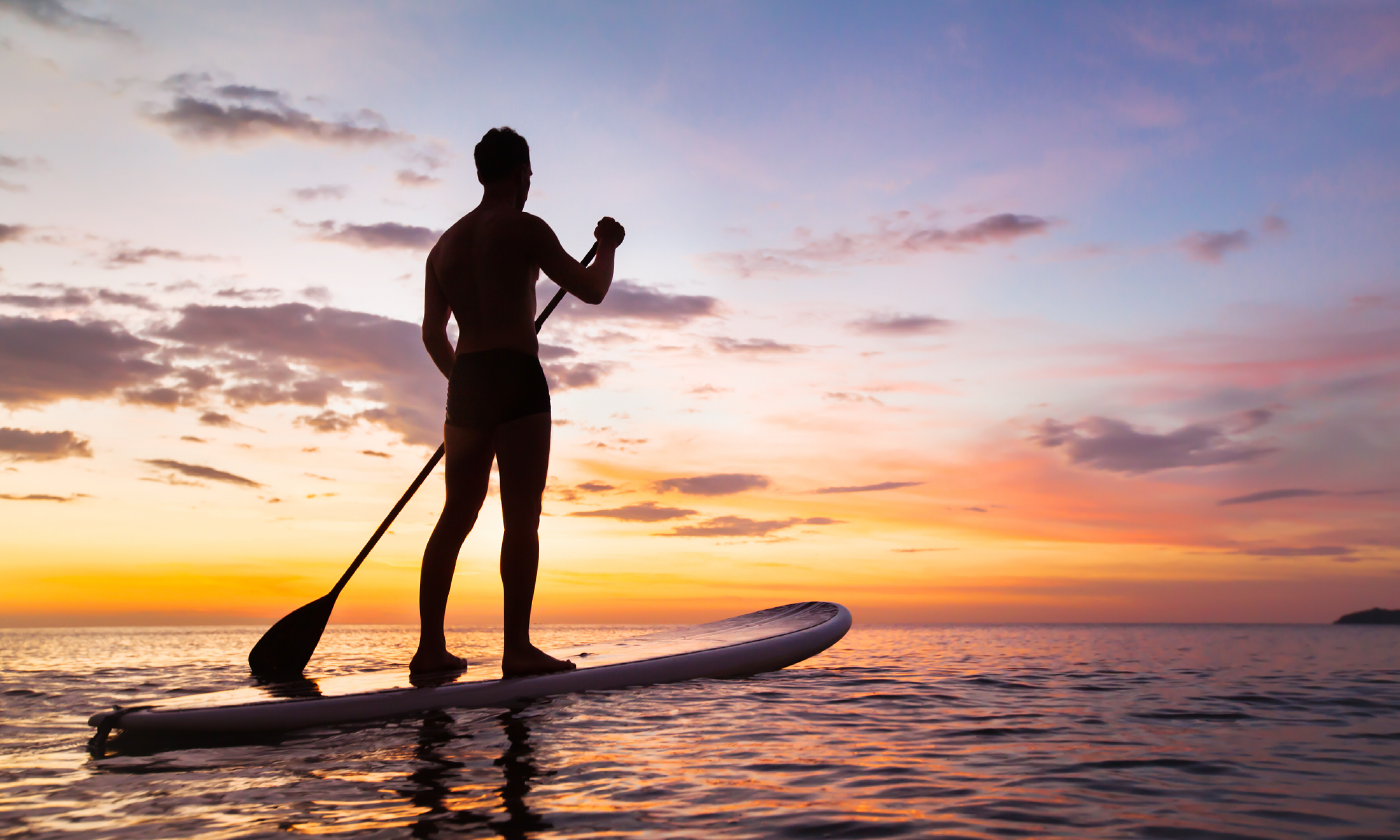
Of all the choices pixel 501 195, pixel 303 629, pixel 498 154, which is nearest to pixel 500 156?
pixel 498 154

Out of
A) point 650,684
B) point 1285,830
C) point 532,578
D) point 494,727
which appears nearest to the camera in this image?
point 1285,830

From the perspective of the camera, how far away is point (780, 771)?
8.56 feet

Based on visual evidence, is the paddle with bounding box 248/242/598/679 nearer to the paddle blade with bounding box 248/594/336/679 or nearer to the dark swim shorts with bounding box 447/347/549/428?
the paddle blade with bounding box 248/594/336/679

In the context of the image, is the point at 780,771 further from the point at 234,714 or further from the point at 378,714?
the point at 234,714

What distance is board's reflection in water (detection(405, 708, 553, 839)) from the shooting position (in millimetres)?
1981

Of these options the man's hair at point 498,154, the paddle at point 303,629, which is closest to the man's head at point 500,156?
the man's hair at point 498,154

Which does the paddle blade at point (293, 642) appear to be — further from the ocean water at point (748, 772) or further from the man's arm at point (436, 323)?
the man's arm at point (436, 323)

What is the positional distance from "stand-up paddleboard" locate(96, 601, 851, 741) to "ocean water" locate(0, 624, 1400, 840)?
97 mm

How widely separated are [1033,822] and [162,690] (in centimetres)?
599

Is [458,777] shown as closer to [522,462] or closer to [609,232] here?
[522,462]

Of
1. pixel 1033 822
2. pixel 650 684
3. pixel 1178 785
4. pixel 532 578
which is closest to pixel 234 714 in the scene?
pixel 532 578

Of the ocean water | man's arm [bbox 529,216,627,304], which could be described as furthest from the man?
the ocean water

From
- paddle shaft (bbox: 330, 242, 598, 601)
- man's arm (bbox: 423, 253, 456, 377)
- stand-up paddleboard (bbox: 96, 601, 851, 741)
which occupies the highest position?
man's arm (bbox: 423, 253, 456, 377)

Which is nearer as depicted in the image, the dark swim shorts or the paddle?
the dark swim shorts
